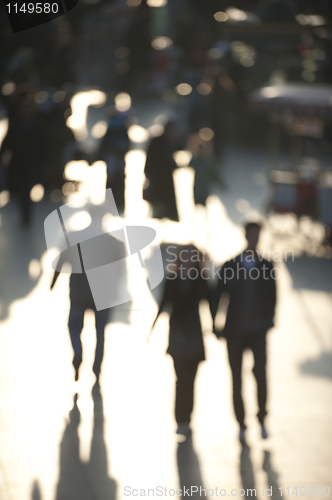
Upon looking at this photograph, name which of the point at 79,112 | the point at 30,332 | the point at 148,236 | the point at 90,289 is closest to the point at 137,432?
the point at 90,289

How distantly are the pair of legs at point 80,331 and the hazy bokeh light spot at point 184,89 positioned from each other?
10.8 m

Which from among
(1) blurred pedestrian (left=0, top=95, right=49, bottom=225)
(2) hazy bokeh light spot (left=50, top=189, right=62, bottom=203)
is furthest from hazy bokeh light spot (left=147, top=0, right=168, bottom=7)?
(2) hazy bokeh light spot (left=50, top=189, right=62, bottom=203)

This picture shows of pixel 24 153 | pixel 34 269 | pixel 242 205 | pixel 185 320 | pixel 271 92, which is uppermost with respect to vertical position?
pixel 185 320

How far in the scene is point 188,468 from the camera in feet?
13.9

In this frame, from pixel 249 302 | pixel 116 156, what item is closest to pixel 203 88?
pixel 116 156

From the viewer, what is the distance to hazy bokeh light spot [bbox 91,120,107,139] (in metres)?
13.0

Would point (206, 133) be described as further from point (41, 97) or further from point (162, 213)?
point (162, 213)

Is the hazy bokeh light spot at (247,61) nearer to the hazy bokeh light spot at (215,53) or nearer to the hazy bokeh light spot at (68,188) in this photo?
the hazy bokeh light spot at (215,53)

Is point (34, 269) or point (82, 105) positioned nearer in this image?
point (34, 269)

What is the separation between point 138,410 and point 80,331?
916mm

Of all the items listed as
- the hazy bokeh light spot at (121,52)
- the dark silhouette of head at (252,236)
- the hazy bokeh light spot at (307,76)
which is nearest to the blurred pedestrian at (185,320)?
the dark silhouette of head at (252,236)

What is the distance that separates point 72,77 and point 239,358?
12.4 metres

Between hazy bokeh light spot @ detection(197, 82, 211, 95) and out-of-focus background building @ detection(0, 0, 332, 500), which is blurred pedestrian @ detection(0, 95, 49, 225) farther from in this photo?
hazy bokeh light spot @ detection(197, 82, 211, 95)

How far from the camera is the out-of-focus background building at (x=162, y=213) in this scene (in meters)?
4.35
